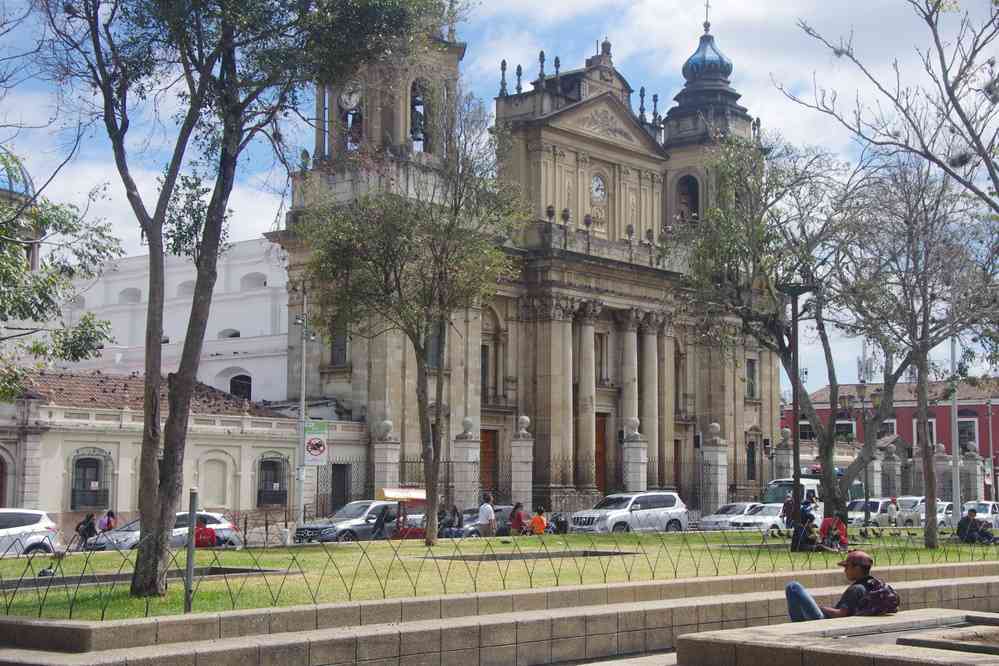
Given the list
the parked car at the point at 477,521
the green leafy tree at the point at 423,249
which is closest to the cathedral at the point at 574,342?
the parked car at the point at 477,521

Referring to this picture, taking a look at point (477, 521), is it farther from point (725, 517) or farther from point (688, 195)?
point (688, 195)

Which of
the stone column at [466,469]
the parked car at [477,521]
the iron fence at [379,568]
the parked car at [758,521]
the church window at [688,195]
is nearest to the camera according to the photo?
the iron fence at [379,568]

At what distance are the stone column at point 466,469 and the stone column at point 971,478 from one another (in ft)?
98.3

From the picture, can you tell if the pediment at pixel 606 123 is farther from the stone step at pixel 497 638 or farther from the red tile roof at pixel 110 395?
the stone step at pixel 497 638

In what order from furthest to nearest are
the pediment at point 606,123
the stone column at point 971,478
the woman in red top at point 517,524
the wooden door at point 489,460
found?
the stone column at point 971,478, the pediment at point 606,123, the wooden door at point 489,460, the woman in red top at point 517,524

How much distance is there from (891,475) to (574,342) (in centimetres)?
2119

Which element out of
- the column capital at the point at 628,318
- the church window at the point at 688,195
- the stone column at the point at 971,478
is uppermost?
the church window at the point at 688,195

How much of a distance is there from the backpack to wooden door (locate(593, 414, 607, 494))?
41.6 metres

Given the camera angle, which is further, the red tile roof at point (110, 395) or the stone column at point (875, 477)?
the stone column at point (875, 477)

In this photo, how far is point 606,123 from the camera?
5694 centimetres

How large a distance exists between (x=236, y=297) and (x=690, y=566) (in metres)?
43.9

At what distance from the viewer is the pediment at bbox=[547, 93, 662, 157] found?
54.7m

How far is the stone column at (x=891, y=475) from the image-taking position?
66.4 m

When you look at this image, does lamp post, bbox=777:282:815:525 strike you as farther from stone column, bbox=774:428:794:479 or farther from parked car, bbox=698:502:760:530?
stone column, bbox=774:428:794:479
